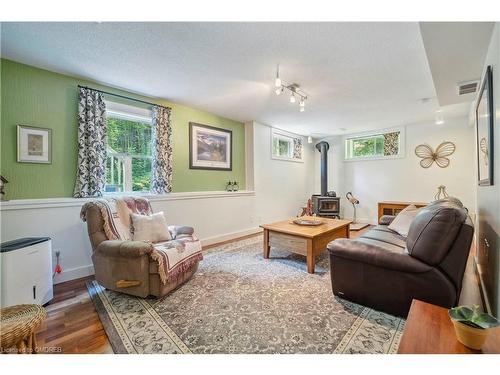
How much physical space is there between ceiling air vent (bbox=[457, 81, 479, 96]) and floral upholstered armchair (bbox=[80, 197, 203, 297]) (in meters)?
3.53

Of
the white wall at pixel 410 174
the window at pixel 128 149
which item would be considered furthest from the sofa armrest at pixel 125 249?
the white wall at pixel 410 174

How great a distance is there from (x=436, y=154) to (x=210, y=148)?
477 cm

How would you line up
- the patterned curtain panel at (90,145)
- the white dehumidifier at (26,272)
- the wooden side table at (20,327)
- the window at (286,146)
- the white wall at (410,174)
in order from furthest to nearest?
the window at (286,146) < the white wall at (410,174) < the patterned curtain panel at (90,145) < the white dehumidifier at (26,272) < the wooden side table at (20,327)

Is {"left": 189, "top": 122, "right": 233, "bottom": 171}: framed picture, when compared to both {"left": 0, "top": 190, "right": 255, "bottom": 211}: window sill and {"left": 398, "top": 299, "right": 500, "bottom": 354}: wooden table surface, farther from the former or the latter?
{"left": 398, "top": 299, "right": 500, "bottom": 354}: wooden table surface

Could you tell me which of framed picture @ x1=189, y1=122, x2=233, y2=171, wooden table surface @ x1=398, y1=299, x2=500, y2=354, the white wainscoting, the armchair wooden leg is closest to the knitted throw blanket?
the armchair wooden leg

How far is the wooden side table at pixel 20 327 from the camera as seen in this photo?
1.02m

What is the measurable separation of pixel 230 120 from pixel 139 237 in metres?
2.92

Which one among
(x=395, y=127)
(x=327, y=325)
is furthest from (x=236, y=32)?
(x=395, y=127)

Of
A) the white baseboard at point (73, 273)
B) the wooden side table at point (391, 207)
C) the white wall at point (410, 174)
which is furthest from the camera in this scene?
the wooden side table at point (391, 207)

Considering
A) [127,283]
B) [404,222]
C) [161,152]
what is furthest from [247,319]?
[161,152]

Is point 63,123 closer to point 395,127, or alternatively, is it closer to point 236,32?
point 236,32

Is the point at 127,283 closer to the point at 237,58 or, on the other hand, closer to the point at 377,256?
the point at 377,256

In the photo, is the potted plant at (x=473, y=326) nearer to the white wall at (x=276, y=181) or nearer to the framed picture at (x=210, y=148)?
the framed picture at (x=210, y=148)

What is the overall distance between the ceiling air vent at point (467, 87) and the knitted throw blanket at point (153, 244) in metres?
3.52
